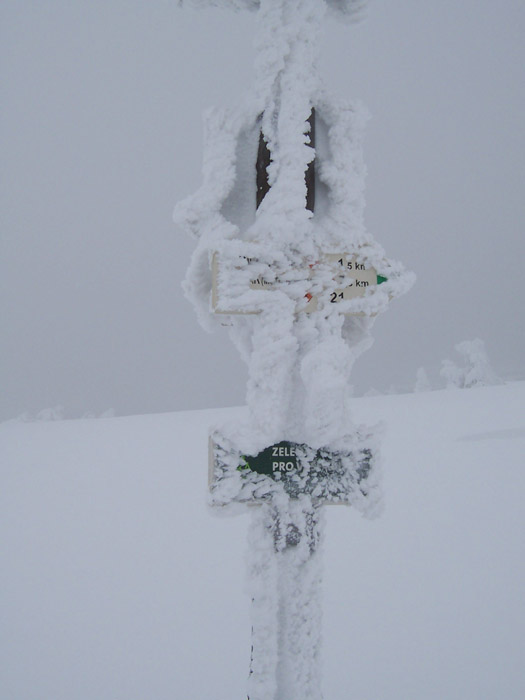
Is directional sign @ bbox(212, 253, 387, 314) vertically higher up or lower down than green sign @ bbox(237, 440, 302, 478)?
higher up

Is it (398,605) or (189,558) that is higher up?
(189,558)

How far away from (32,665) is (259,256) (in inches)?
88.0

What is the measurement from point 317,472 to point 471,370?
9.07 meters

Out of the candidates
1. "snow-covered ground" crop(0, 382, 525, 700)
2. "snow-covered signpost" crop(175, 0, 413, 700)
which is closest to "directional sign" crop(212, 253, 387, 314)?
"snow-covered signpost" crop(175, 0, 413, 700)

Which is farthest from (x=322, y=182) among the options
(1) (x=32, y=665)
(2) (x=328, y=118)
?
(1) (x=32, y=665)

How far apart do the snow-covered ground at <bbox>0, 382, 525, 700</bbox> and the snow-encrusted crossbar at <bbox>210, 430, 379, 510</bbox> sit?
135 cm

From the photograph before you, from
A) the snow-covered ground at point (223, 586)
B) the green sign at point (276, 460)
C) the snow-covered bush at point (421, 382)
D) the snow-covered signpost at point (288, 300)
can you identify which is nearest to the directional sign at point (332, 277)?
the snow-covered signpost at point (288, 300)

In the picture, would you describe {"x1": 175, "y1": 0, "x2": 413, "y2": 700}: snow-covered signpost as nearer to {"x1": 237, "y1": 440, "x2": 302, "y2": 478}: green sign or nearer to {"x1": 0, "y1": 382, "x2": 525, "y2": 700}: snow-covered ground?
{"x1": 237, "y1": 440, "x2": 302, "y2": 478}: green sign

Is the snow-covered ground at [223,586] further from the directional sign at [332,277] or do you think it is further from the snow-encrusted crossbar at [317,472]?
the directional sign at [332,277]

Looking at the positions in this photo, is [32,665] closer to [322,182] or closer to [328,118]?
[322,182]

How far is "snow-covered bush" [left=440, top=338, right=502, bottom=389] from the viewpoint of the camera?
30.6 feet

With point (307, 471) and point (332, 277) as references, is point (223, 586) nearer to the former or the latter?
point (307, 471)

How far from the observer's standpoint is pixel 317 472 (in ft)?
4.30

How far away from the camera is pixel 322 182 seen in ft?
4.61
